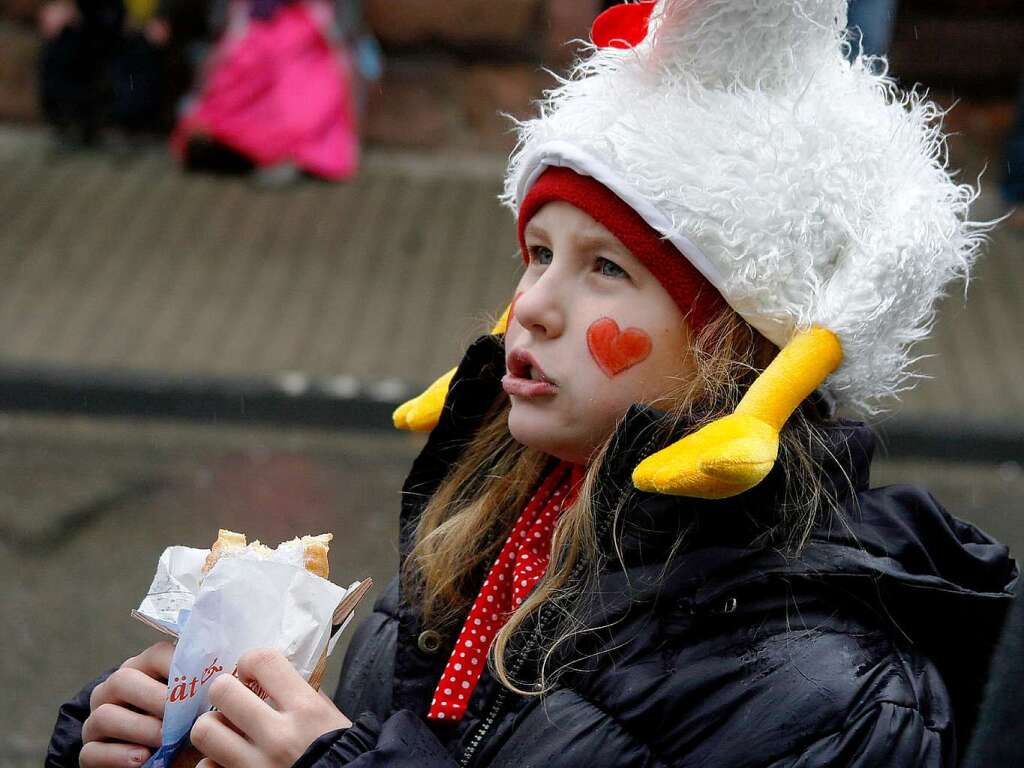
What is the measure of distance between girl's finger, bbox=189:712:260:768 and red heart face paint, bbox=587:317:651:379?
0.60 m

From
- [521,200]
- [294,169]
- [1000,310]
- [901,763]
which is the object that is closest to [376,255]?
[294,169]

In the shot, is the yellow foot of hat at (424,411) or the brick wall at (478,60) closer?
the yellow foot of hat at (424,411)

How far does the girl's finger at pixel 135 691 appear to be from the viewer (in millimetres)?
1787

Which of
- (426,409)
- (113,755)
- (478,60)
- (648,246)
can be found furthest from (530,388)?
(478,60)

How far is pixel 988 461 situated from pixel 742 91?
4711mm

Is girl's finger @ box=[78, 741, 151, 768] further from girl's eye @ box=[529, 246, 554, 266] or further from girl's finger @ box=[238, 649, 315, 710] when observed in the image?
girl's eye @ box=[529, 246, 554, 266]

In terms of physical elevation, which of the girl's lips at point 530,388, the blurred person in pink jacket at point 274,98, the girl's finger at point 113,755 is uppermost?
the girl's lips at point 530,388

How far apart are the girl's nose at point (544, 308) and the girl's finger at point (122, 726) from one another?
667 mm

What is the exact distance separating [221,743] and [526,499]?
0.53m

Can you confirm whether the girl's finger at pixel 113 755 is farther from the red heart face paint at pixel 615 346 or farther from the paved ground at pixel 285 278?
the paved ground at pixel 285 278

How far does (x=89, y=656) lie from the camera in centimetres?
446

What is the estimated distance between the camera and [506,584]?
1895 mm

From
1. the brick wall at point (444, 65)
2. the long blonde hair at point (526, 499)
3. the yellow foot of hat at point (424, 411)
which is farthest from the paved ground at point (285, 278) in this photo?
the long blonde hair at point (526, 499)

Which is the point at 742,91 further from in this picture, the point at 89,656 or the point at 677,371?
the point at 89,656
